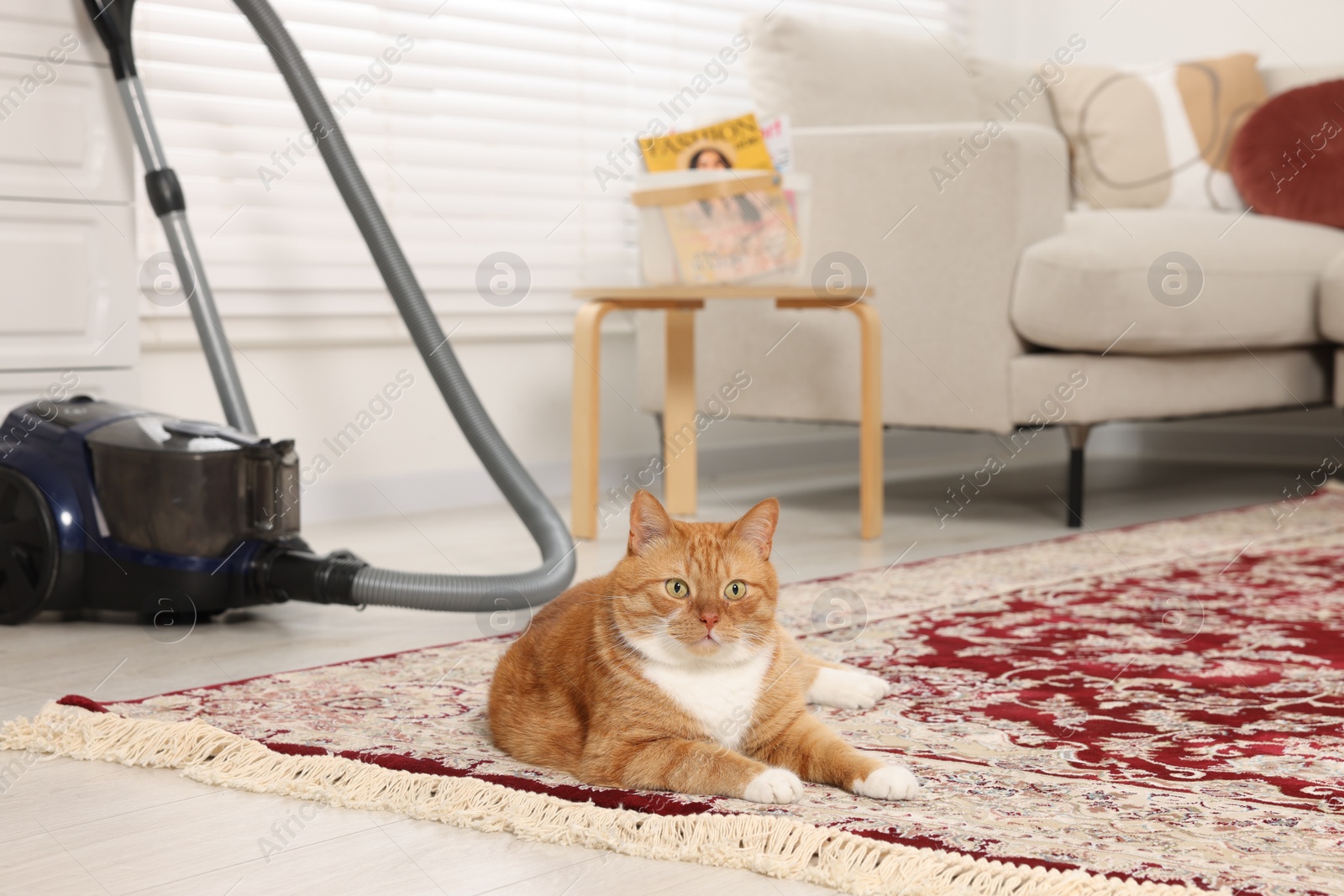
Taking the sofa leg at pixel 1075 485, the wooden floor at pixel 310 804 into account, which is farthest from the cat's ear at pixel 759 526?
the sofa leg at pixel 1075 485

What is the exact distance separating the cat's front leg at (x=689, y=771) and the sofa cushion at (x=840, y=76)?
2.03 metres

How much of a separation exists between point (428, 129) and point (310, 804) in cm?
202

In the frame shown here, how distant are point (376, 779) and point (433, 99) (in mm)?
2047

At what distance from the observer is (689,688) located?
1043 millimetres

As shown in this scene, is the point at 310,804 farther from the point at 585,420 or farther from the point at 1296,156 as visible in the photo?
the point at 1296,156

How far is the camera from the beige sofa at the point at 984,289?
241cm

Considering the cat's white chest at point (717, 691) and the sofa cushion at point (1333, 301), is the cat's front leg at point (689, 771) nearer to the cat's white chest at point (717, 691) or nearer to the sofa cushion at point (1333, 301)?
the cat's white chest at point (717, 691)

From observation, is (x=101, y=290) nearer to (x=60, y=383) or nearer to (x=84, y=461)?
(x=60, y=383)

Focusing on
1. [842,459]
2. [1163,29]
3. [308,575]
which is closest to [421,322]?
[308,575]

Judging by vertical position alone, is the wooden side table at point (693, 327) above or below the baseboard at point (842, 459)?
above

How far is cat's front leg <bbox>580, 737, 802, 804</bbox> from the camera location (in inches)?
38.9

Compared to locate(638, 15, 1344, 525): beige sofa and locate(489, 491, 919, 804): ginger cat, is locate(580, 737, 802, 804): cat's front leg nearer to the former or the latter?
locate(489, 491, 919, 804): ginger cat

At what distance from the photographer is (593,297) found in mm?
2502

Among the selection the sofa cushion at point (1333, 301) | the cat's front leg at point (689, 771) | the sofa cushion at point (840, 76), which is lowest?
the cat's front leg at point (689, 771)
